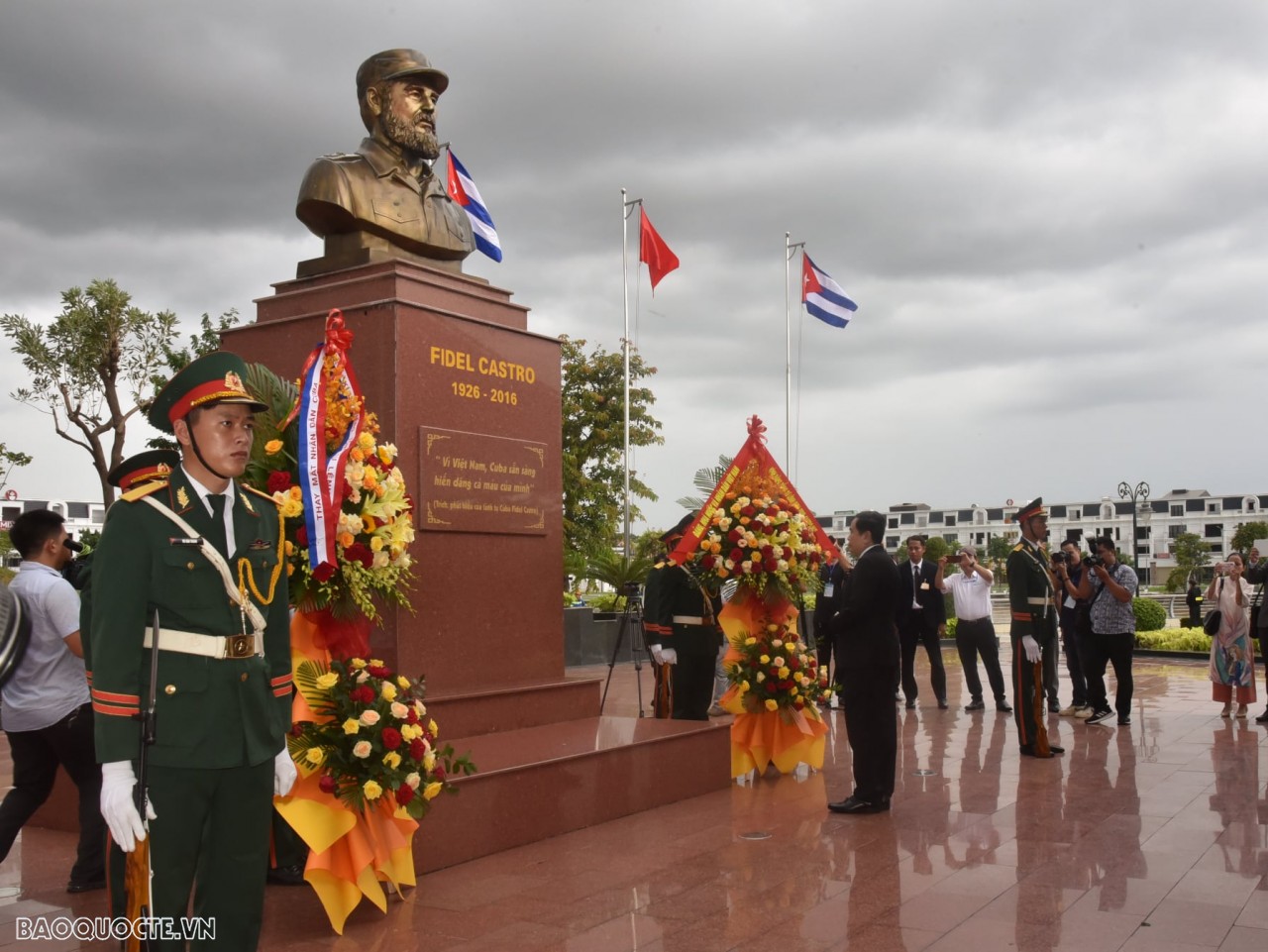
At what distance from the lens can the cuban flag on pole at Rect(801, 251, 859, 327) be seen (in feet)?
69.1

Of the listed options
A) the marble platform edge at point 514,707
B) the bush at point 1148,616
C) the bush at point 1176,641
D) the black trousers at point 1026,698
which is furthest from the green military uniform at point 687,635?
the bush at point 1148,616

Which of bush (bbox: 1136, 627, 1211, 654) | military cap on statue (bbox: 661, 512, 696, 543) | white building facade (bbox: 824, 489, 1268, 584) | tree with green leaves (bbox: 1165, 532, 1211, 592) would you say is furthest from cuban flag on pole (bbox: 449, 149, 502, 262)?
white building facade (bbox: 824, 489, 1268, 584)

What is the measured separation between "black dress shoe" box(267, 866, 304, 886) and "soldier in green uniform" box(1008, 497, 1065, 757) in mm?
5436

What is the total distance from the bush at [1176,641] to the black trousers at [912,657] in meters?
7.39

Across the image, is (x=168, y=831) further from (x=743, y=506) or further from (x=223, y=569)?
(x=743, y=506)

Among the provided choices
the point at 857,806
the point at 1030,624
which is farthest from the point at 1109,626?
the point at 857,806

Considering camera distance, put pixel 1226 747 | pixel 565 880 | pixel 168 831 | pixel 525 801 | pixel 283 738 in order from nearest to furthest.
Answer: pixel 168 831 → pixel 283 738 → pixel 565 880 → pixel 525 801 → pixel 1226 747

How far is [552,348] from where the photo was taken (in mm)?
7754

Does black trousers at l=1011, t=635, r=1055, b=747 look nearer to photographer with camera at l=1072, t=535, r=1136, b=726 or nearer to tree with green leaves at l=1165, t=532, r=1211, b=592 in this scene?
photographer with camera at l=1072, t=535, r=1136, b=726

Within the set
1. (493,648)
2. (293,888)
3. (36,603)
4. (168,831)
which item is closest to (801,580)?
(493,648)

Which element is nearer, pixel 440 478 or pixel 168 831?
pixel 168 831

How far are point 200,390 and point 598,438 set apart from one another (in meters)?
23.8

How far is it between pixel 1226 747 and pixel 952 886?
203 inches

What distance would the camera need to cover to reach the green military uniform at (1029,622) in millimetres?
8688
